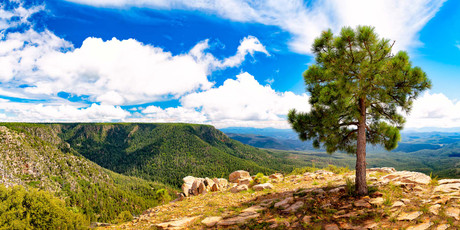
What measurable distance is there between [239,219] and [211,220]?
1512mm

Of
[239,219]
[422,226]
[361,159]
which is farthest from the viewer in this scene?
[361,159]

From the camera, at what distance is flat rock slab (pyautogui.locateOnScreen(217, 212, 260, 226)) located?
28.9 ft

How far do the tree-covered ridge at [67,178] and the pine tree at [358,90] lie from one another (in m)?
122

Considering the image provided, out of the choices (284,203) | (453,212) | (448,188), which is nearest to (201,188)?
A: (284,203)

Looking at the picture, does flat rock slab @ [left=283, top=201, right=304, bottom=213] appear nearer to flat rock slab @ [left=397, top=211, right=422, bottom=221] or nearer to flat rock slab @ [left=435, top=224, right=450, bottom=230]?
flat rock slab @ [left=397, top=211, right=422, bottom=221]

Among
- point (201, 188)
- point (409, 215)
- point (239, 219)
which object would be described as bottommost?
point (201, 188)

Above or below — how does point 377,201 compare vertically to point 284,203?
above

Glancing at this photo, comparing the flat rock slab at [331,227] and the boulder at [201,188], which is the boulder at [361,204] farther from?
the boulder at [201,188]

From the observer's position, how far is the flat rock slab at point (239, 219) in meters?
8.82

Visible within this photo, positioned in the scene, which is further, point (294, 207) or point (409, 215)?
point (294, 207)

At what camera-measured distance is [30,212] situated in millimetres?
13766

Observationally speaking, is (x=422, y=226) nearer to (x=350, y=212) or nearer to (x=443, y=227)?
(x=443, y=227)

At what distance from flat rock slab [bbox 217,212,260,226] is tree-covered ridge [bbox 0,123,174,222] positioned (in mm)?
119538

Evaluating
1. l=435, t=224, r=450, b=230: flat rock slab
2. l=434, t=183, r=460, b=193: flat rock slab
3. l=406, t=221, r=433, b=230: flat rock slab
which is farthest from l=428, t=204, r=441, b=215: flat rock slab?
l=434, t=183, r=460, b=193: flat rock slab
